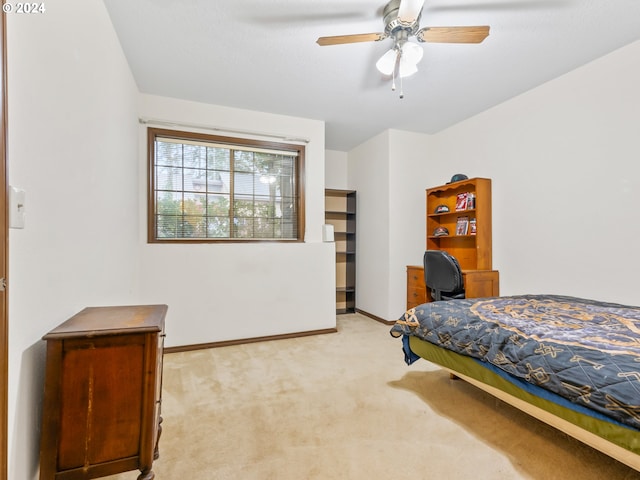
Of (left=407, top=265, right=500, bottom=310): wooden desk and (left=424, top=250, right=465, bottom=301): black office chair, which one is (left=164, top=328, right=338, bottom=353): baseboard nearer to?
(left=407, top=265, right=500, bottom=310): wooden desk

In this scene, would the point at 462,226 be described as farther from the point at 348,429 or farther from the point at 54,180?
the point at 54,180

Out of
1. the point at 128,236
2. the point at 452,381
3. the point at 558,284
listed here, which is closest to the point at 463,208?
the point at 558,284

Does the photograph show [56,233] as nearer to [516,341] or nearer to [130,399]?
[130,399]

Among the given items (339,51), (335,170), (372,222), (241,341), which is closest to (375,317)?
(372,222)

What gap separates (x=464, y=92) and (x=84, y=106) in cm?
317

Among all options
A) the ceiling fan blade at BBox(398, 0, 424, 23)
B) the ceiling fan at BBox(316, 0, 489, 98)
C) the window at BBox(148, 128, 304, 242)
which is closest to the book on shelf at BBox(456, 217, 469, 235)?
the window at BBox(148, 128, 304, 242)

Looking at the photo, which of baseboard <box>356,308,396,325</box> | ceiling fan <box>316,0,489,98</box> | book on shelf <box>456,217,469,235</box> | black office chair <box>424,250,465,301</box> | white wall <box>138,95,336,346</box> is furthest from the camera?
baseboard <box>356,308,396,325</box>

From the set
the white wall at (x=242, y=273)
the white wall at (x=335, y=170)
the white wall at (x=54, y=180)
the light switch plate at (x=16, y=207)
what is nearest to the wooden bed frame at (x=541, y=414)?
the white wall at (x=242, y=273)

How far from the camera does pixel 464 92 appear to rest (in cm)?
315

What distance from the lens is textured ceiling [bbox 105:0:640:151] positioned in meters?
2.03

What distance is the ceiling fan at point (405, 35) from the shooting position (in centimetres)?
184

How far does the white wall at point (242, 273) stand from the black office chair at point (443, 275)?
3.85 ft

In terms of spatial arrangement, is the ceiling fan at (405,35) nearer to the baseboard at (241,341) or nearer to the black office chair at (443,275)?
the black office chair at (443,275)

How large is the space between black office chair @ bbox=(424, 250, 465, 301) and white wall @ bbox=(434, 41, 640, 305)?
70 centimetres
